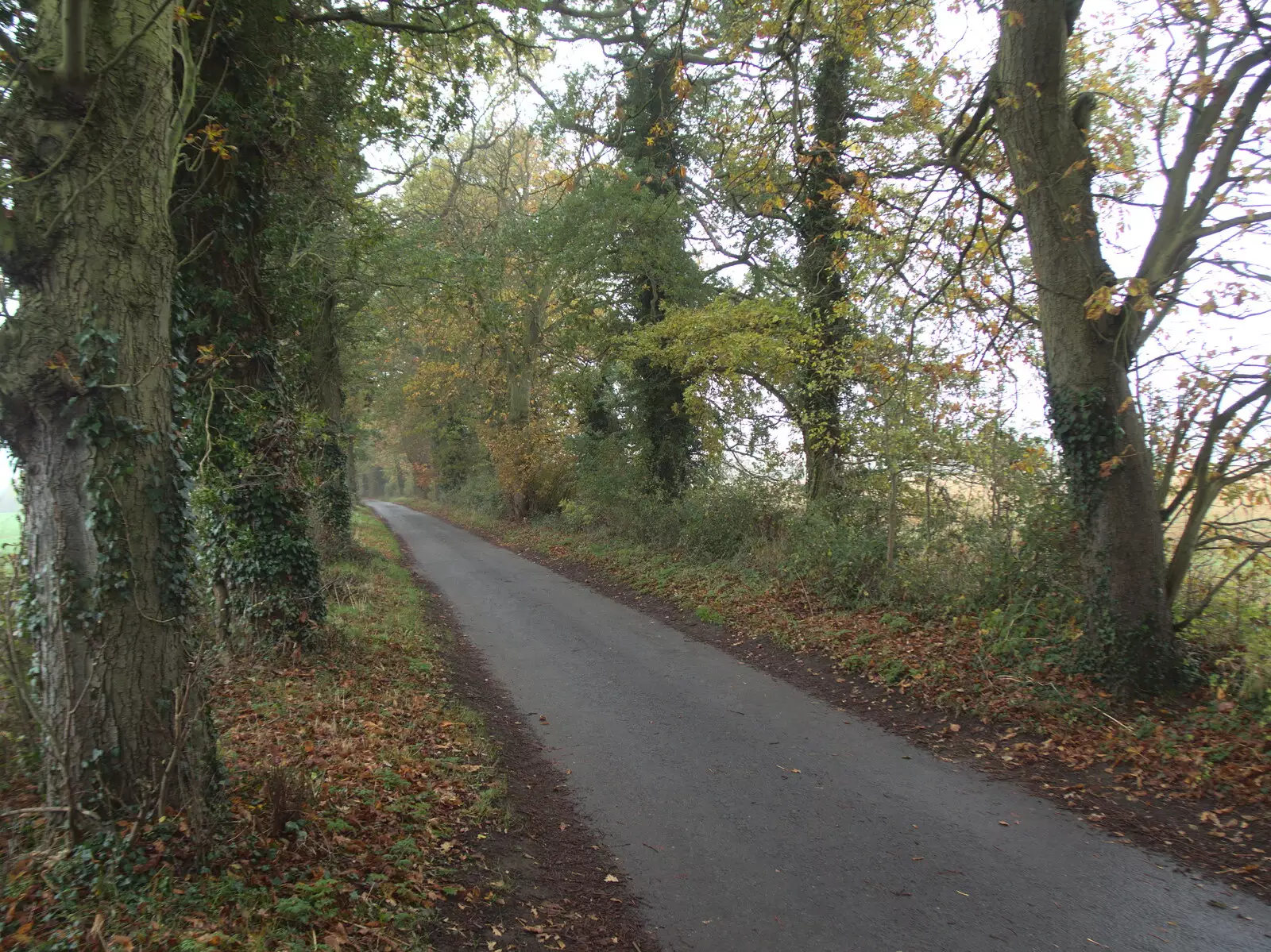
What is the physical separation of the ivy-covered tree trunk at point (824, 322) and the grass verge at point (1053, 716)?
3.25 meters

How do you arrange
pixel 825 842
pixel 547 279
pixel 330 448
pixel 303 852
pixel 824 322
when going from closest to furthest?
pixel 303 852 → pixel 825 842 → pixel 824 322 → pixel 330 448 → pixel 547 279

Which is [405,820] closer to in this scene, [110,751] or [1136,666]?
[110,751]

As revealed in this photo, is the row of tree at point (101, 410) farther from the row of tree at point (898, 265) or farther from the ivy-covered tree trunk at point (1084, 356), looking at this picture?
the ivy-covered tree trunk at point (1084, 356)

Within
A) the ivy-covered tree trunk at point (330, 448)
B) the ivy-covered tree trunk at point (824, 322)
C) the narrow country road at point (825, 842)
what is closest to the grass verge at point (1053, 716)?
the narrow country road at point (825, 842)

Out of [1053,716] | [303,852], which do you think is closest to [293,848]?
[303,852]

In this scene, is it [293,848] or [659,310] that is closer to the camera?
[293,848]

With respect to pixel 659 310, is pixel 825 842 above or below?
below

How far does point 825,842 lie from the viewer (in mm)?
4844

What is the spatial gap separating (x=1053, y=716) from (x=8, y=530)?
27.1ft

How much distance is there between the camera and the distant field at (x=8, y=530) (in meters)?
3.99

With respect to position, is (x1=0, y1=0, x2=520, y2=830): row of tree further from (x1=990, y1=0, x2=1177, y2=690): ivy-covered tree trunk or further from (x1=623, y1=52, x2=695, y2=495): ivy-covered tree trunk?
(x1=623, y1=52, x2=695, y2=495): ivy-covered tree trunk

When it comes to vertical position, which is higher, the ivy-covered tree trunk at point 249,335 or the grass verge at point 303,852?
the ivy-covered tree trunk at point 249,335

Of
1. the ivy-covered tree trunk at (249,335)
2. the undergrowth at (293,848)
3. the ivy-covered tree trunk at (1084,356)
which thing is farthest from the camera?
the ivy-covered tree trunk at (249,335)

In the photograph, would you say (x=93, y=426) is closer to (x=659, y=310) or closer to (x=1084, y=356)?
(x=1084, y=356)
